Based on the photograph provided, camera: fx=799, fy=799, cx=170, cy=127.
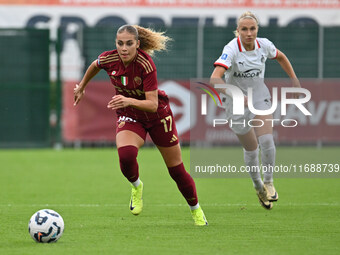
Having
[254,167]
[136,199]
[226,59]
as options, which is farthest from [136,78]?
[254,167]

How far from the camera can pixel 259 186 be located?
8852 millimetres

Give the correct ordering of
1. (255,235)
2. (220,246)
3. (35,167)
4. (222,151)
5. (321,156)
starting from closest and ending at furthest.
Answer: (220,246)
(255,235)
(35,167)
(321,156)
(222,151)

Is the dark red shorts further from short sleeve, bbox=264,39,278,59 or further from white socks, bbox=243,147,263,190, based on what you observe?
short sleeve, bbox=264,39,278,59

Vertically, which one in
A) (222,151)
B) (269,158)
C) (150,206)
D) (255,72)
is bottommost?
(222,151)

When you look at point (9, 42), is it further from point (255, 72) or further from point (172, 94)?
point (255, 72)

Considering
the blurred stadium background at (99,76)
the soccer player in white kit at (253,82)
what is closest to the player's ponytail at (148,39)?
the soccer player in white kit at (253,82)

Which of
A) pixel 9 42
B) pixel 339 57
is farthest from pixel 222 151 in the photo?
pixel 9 42

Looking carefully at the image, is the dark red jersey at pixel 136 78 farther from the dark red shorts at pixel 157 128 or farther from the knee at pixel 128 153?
the knee at pixel 128 153

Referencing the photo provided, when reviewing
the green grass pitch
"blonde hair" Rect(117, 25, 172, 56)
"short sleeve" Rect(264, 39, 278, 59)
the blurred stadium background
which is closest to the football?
the green grass pitch

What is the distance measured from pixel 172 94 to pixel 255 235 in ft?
36.8

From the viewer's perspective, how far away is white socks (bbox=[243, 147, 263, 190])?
8859 millimetres

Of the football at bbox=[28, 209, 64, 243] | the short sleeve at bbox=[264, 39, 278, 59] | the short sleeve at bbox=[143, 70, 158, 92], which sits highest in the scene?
the short sleeve at bbox=[264, 39, 278, 59]

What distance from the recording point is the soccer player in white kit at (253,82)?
861 centimetres

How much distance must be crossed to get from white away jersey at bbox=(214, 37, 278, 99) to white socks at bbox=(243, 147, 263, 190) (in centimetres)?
66
